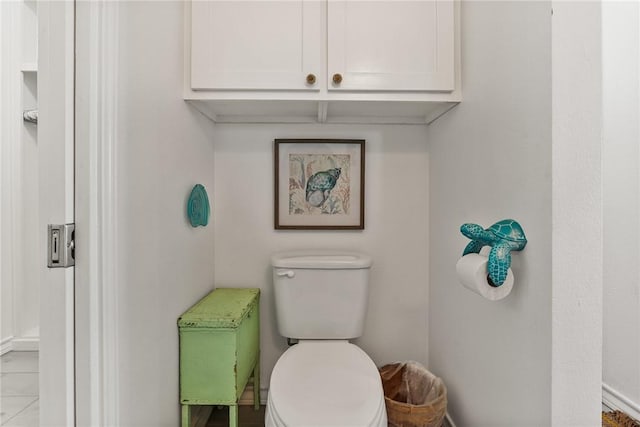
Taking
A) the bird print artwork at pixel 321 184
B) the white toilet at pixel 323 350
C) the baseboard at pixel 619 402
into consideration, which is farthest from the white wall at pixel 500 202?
the baseboard at pixel 619 402

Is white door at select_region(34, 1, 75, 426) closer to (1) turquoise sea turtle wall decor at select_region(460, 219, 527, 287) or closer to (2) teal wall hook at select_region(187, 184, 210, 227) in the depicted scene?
(2) teal wall hook at select_region(187, 184, 210, 227)

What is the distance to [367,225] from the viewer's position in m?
1.78

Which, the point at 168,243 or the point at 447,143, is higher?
the point at 447,143

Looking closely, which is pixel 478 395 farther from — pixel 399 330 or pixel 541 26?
pixel 541 26

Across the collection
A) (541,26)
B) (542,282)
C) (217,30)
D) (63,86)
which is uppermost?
(217,30)

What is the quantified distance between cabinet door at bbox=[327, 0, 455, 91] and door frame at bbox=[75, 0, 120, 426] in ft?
2.49

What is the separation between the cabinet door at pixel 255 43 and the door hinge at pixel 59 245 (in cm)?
75

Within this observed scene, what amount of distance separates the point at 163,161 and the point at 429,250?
1.22 meters

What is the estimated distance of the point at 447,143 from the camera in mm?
1523

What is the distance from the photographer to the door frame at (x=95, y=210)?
2.72ft

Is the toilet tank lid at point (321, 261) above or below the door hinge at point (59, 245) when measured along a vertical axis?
below

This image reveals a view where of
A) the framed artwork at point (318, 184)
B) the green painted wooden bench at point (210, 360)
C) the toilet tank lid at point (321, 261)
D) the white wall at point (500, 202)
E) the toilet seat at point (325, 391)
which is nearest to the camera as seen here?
the white wall at point (500, 202)

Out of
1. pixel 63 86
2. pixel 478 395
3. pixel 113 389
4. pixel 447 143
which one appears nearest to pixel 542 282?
pixel 478 395

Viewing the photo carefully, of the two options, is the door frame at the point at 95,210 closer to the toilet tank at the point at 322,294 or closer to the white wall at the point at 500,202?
the toilet tank at the point at 322,294
